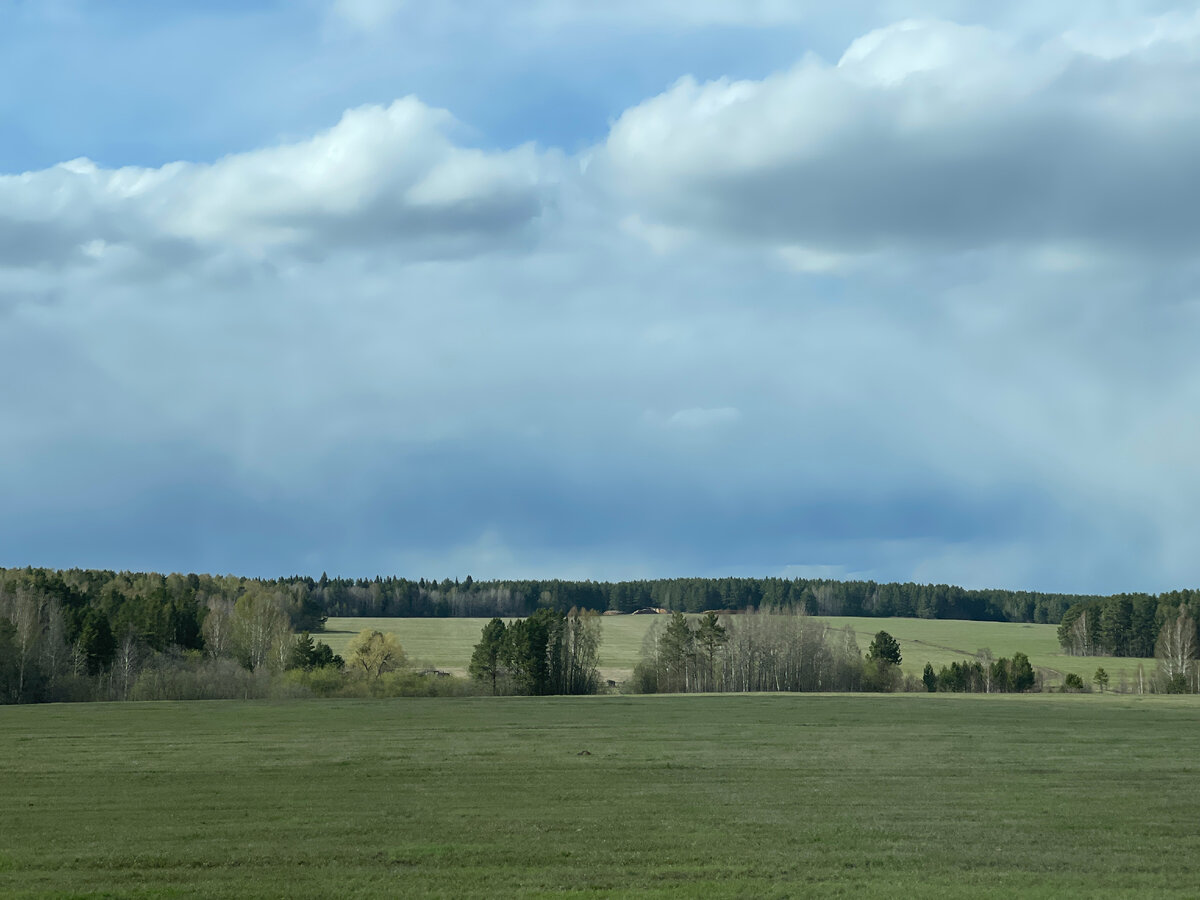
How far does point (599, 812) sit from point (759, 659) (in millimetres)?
112436

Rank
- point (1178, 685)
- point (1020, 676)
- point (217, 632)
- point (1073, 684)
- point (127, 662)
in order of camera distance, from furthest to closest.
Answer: point (1020, 676) < point (217, 632) < point (1178, 685) < point (1073, 684) < point (127, 662)

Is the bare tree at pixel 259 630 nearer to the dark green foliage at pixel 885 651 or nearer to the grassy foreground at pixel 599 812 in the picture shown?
the grassy foreground at pixel 599 812

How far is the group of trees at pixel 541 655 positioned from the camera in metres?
116

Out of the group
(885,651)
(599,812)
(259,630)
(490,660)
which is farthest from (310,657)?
(599,812)

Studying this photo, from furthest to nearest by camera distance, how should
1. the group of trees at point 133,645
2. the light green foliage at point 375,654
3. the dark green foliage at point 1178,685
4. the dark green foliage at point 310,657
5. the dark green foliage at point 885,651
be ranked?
the dark green foliage at point 885,651 < the dark green foliage at point 1178,685 < the light green foliage at point 375,654 < the dark green foliage at point 310,657 < the group of trees at point 133,645

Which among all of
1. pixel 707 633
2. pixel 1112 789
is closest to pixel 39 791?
pixel 1112 789

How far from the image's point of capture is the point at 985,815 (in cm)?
2731

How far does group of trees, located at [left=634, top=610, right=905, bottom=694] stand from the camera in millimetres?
131000

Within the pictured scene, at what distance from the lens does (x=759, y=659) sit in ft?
450

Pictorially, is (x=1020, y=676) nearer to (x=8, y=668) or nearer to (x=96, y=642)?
(x=96, y=642)

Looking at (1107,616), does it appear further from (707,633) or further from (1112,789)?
(1112,789)

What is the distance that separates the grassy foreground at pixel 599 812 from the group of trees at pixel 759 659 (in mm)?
71698

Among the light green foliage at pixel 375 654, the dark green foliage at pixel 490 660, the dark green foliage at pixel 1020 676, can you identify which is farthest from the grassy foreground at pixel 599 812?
the dark green foliage at pixel 1020 676

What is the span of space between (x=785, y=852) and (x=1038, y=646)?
17596 centimetres
